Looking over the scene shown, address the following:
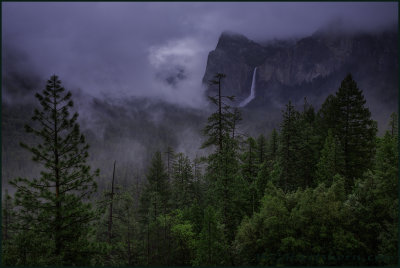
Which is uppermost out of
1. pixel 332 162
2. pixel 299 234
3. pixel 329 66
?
pixel 329 66

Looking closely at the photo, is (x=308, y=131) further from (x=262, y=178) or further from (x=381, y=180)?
(x=381, y=180)

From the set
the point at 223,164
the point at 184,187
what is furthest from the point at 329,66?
the point at 223,164

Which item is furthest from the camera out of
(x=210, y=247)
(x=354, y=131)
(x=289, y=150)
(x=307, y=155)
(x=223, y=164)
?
(x=307, y=155)

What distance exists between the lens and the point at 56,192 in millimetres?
10344

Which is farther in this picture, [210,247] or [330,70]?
[330,70]

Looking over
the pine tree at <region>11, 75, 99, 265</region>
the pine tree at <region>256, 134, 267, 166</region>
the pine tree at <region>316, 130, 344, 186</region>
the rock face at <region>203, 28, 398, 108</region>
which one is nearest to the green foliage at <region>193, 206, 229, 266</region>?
the pine tree at <region>11, 75, 99, 265</region>

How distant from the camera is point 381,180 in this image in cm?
1089

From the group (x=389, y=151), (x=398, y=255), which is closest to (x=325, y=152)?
(x=389, y=151)

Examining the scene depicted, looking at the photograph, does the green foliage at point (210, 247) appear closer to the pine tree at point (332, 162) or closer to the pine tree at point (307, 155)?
the pine tree at point (332, 162)

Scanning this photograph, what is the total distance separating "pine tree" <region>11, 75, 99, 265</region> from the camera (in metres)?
9.82

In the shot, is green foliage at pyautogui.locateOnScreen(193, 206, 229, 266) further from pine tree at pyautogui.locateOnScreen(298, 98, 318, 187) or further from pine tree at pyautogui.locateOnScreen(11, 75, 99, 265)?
pine tree at pyautogui.locateOnScreen(298, 98, 318, 187)

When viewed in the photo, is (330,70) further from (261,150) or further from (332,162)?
(332,162)

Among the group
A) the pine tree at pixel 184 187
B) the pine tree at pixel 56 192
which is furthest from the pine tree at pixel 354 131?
the pine tree at pixel 56 192

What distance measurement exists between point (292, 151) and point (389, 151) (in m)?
9.02
